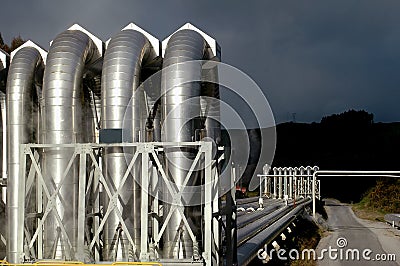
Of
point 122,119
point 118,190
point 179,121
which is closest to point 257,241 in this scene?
point 179,121

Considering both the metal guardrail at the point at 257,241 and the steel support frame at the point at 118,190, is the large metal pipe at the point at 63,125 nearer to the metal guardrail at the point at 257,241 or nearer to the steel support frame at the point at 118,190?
the steel support frame at the point at 118,190

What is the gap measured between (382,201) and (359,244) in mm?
21702

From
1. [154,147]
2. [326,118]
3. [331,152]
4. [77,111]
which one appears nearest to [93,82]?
[77,111]

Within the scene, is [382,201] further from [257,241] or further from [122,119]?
[122,119]

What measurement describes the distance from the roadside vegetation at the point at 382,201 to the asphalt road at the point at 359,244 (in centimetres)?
840

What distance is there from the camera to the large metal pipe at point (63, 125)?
29.0ft

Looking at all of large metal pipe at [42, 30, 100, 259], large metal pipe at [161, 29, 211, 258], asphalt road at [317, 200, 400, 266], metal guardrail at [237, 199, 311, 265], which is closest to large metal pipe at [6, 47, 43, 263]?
large metal pipe at [42, 30, 100, 259]

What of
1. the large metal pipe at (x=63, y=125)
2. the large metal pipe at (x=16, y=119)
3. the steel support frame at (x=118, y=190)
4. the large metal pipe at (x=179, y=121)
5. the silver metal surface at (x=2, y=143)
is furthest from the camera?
the silver metal surface at (x=2, y=143)

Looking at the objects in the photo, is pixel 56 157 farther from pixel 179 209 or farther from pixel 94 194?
pixel 179 209

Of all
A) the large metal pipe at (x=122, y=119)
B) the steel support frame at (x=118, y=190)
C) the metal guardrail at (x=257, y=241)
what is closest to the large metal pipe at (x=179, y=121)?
the steel support frame at (x=118, y=190)

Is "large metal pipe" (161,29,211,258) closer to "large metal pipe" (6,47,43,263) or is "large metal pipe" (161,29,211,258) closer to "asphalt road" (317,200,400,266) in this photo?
"large metal pipe" (6,47,43,263)

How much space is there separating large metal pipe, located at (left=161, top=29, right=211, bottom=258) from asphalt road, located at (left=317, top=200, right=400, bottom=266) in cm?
863

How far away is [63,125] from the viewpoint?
9055 millimetres

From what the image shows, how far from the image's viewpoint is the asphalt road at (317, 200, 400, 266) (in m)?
17.2
